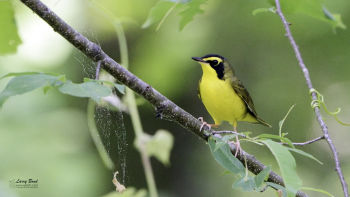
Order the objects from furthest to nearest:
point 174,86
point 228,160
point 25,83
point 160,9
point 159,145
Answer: point 174,86 → point 159,145 → point 160,9 → point 228,160 → point 25,83

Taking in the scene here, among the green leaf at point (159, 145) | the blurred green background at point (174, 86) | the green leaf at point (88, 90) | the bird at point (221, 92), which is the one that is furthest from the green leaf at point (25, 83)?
the bird at point (221, 92)

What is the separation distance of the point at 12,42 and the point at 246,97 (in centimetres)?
294

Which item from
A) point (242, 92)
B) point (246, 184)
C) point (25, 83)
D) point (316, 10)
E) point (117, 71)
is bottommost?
point (25, 83)

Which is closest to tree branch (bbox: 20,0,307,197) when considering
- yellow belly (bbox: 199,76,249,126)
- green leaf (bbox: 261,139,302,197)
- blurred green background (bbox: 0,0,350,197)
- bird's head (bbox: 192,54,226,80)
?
green leaf (bbox: 261,139,302,197)

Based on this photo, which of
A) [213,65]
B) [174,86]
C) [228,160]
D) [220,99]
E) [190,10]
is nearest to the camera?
[228,160]

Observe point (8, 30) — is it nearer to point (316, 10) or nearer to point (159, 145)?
point (159, 145)

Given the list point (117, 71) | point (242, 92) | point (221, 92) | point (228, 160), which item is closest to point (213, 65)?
point (221, 92)

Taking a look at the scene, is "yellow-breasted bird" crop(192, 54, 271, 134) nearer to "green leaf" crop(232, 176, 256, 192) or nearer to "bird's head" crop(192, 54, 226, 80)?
"bird's head" crop(192, 54, 226, 80)

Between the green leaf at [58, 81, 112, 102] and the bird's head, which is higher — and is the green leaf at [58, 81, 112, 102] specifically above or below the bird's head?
below

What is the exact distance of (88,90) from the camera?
1405 millimetres

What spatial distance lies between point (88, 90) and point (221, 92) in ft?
10.5

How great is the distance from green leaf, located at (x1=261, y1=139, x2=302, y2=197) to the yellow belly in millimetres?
2909

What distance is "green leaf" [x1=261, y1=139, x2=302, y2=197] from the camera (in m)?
1.41

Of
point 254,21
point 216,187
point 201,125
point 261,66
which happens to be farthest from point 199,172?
point 201,125
